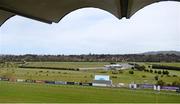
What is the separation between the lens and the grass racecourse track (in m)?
29.0

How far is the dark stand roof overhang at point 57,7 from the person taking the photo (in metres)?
1.49

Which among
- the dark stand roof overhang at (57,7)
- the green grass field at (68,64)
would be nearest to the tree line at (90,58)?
the green grass field at (68,64)

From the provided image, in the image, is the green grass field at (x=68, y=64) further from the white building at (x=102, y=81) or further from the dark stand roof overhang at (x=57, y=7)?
the dark stand roof overhang at (x=57, y=7)

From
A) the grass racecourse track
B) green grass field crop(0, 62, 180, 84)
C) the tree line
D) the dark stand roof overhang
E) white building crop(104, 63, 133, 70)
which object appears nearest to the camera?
the dark stand roof overhang

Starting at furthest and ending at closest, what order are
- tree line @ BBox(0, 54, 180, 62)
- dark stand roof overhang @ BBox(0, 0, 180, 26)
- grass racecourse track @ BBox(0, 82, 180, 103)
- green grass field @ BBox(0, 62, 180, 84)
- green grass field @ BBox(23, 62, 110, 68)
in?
green grass field @ BBox(23, 62, 110, 68) → green grass field @ BBox(0, 62, 180, 84) → grass racecourse track @ BBox(0, 82, 180, 103) → tree line @ BBox(0, 54, 180, 62) → dark stand roof overhang @ BBox(0, 0, 180, 26)

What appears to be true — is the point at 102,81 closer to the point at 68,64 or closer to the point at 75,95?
the point at 75,95

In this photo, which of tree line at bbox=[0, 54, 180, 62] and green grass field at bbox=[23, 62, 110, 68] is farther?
green grass field at bbox=[23, 62, 110, 68]

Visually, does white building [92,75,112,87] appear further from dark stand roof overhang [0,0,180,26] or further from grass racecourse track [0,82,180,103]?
dark stand roof overhang [0,0,180,26]

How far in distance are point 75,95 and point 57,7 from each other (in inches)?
1161

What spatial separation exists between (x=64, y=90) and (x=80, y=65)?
3.48 m

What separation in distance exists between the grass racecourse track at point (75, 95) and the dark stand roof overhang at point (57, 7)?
25397 mm

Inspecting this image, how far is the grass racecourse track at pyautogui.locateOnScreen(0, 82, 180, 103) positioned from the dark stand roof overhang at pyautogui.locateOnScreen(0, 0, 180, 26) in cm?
2540

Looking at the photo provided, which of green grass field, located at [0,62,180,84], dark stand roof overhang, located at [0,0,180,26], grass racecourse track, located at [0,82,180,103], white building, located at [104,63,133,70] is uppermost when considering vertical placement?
dark stand roof overhang, located at [0,0,180,26]

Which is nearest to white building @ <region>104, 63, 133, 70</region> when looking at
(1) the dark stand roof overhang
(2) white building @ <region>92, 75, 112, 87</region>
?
(2) white building @ <region>92, 75, 112, 87</region>
